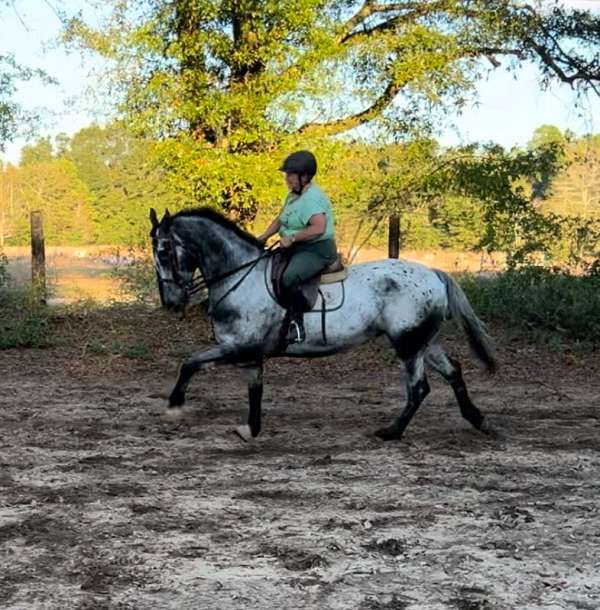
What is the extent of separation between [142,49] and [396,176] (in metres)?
4.16

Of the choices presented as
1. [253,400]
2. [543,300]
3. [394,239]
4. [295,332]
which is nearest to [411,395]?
[295,332]

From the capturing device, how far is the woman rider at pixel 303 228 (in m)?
6.30

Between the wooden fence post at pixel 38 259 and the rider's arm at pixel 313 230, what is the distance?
23.6 ft

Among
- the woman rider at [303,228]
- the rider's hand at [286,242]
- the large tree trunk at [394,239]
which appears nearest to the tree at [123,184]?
the large tree trunk at [394,239]

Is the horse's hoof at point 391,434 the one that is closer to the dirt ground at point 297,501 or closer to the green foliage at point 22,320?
the dirt ground at point 297,501

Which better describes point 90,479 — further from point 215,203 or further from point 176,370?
point 215,203

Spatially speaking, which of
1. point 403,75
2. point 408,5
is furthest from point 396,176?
point 408,5

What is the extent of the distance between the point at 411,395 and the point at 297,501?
6.59 feet

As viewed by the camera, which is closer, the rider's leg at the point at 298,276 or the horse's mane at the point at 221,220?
the rider's leg at the point at 298,276

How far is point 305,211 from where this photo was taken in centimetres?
631

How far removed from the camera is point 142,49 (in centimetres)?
1160

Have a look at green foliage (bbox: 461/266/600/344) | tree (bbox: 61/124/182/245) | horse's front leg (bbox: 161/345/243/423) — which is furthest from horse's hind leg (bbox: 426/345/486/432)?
tree (bbox: 61/124/182/245)

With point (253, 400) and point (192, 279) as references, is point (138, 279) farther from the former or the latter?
point (253, 400)

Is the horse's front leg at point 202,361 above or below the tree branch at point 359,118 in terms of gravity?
below
